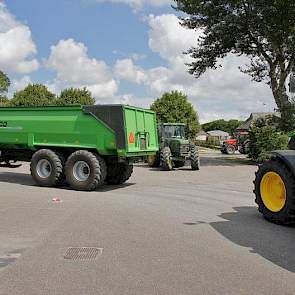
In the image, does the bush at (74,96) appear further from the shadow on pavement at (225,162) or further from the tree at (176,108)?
the shadow on pavement at (225,162)

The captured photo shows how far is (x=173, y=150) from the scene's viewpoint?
70.8 ft

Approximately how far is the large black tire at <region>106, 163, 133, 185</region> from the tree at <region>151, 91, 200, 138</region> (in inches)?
2363

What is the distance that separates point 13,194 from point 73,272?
6.90m

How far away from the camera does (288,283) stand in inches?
198

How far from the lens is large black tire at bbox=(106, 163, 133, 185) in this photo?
14523 millimetres

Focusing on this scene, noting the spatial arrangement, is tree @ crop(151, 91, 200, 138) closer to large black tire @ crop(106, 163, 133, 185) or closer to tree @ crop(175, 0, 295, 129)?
tree @ crop(175, 0, 295, 129)

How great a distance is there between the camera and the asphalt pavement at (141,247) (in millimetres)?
5020

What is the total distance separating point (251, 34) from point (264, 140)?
6.22m

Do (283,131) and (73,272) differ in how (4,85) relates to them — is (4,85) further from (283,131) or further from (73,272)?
(73,272)

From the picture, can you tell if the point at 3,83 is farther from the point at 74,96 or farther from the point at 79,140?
the point at 79,140

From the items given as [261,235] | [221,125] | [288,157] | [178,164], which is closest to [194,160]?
[178,164]

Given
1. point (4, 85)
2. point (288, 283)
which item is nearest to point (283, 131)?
point (288, 283)

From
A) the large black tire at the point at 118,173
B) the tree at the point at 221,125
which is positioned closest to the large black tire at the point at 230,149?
the large black tire at the point at 118,173

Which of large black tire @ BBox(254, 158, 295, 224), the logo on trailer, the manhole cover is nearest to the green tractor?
the logo on trailer
